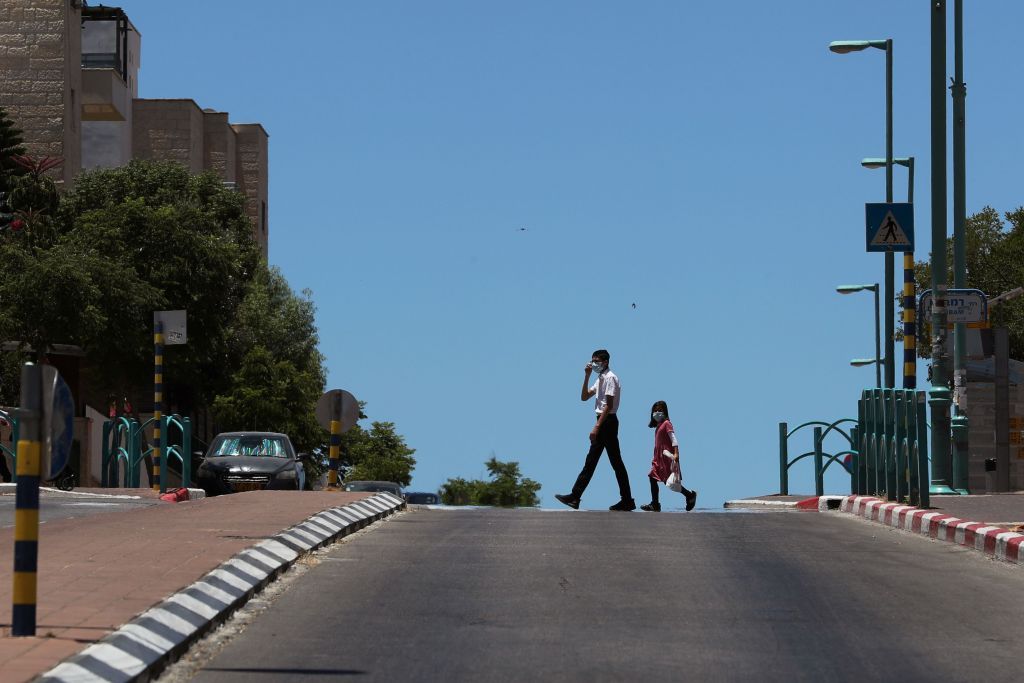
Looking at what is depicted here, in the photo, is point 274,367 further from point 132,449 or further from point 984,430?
point 984,430

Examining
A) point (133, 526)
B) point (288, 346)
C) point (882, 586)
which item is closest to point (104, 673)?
point (882, 586)

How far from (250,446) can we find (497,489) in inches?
2775

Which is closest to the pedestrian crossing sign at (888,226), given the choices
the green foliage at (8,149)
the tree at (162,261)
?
the tree at (162,261)

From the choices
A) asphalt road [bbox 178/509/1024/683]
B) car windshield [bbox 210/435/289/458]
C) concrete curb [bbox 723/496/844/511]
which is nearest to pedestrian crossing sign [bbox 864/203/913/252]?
concrete curb [bbox 723/496/844/511]


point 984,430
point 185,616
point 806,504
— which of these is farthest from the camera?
point 984,430

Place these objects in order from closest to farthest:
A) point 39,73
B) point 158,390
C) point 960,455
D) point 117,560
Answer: point 117,560, point 960,455, point 158,390, point 39,73

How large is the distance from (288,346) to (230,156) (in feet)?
75.3

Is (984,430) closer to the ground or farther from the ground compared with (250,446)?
farther from the ground

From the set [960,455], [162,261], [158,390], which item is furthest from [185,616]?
[162,261]

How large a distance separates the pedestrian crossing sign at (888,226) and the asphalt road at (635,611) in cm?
790

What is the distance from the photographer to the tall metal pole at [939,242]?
2303 cm

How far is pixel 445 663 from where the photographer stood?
8266mm

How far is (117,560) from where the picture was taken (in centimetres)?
1149

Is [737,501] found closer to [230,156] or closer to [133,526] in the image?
[133,526]
